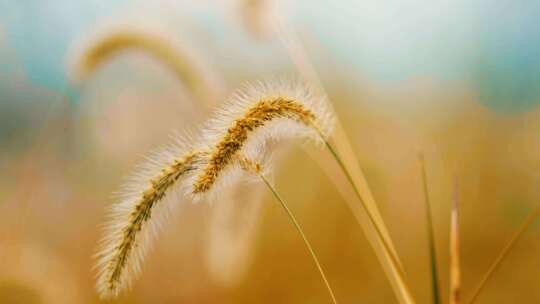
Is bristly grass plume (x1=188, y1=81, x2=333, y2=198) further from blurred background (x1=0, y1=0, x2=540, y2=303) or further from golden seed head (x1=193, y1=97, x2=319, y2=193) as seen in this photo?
blurred background (x1=0, y1=0, x2=540, y2=303)

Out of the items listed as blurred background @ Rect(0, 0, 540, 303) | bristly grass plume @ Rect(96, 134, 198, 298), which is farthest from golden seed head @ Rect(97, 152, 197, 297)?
blurred background @ Rect(0, 0, 540, 303)

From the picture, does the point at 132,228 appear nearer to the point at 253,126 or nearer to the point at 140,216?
the point at 140,216

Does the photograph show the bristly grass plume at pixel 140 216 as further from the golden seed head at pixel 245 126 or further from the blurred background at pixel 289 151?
the blurred background at pixel 289 151

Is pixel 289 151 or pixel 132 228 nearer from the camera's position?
pixel 132 228

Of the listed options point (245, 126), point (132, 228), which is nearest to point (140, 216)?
point (132, 228)

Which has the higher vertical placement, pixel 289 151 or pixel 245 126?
pixel 245 126

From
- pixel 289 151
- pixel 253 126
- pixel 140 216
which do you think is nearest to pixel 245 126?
pixel 253 126
